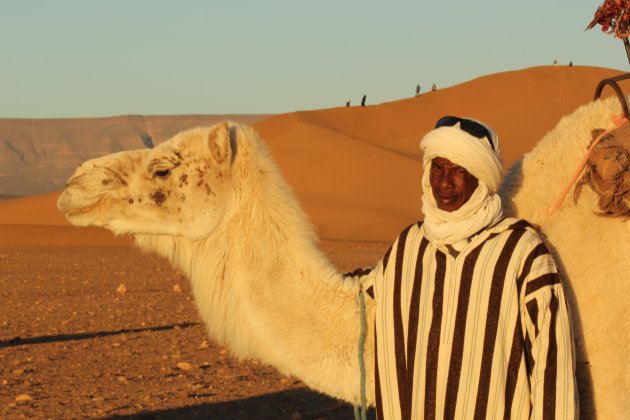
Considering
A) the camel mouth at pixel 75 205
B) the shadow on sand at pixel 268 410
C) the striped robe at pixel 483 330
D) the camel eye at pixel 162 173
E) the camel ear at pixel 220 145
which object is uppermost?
the camel ear at pixel 220 145

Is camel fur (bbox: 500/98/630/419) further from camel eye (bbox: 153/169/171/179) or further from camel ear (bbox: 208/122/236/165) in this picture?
camel eye (bbox: 153/169/171/179)

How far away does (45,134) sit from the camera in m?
200

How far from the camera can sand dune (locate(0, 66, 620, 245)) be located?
4084 centimetres

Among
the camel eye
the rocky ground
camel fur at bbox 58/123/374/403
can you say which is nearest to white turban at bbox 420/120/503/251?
camel fur at bbox 58/123/374/403

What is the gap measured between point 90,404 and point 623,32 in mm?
5231

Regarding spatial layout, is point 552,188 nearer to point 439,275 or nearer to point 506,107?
point 439,275

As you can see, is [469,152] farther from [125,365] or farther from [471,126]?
[125,365]

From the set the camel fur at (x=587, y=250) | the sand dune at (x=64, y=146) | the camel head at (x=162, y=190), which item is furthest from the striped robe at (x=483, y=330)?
the sand dune at (x=64, y=146)

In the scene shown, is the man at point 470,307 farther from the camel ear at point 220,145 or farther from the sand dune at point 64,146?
the sand dune at point 64,146

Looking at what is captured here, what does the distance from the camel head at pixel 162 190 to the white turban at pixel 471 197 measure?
1.00 metres

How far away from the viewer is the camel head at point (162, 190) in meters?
4.18

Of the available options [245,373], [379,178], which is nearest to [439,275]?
[245,373]

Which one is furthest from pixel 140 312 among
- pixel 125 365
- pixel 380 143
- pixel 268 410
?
pixel 380 143

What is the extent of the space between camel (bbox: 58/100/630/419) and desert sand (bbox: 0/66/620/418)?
3.68 m
